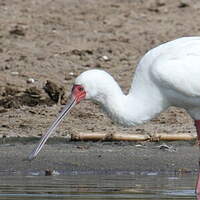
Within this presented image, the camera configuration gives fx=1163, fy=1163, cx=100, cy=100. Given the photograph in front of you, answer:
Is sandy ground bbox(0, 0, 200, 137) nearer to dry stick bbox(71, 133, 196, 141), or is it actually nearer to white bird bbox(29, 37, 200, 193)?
dry stick bbox(71, 133, 196, 141)

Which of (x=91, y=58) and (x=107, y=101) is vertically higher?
(x=107, y=101)

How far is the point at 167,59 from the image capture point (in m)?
12.4

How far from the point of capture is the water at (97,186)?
38.1ft

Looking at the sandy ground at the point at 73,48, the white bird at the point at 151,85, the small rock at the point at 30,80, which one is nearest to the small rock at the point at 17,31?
the sandy ground at the point at 73,48

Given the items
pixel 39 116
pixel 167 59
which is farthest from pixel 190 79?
pixel 39 116

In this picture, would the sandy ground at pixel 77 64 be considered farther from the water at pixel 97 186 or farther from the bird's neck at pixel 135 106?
the bird's neck at pixel 135 106

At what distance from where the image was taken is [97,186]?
12430 mm

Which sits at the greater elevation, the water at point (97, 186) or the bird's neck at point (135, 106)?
the bird's neck at point (135, 106)

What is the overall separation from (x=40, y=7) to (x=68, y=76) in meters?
3.07

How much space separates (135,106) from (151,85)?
0.92 ft

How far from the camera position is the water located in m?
11.6

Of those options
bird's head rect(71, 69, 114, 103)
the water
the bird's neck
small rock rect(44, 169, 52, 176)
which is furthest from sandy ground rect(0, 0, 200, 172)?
bird's head rect(71, 69, 114, 103)

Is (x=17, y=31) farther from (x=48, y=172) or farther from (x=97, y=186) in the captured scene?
(x=97, y=186)

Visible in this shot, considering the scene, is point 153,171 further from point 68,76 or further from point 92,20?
point 92,20
